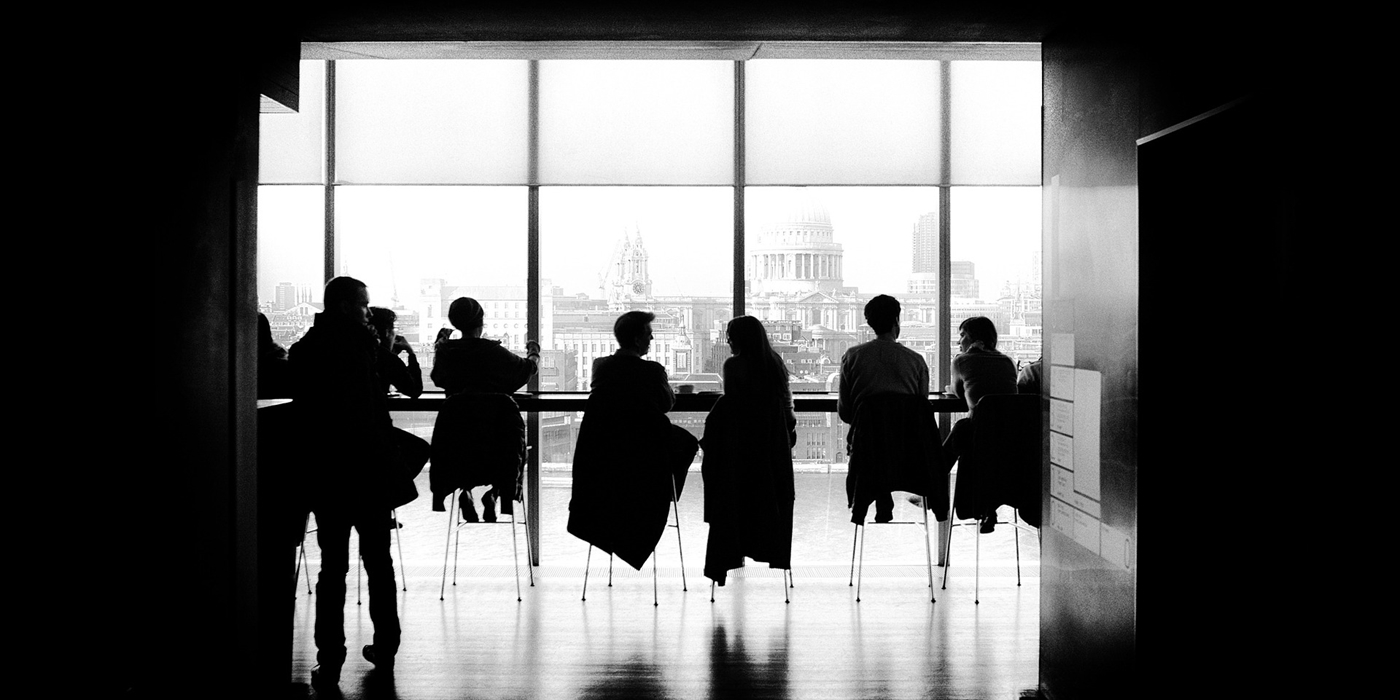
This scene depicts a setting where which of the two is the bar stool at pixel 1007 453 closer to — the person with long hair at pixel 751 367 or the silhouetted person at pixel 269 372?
the person with long hair at pixel 751 367

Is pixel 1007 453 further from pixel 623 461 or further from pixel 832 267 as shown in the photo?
pixel 832 267

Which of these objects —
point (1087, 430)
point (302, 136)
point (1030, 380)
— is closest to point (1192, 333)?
point (1087, 430)

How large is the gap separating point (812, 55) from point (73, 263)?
220 centimetres

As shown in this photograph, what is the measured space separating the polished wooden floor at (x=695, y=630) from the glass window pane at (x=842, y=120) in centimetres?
199

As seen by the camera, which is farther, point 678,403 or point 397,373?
point 678,403

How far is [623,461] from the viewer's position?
4469mm

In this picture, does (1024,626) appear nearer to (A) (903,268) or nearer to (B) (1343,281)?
(A) (903,268)

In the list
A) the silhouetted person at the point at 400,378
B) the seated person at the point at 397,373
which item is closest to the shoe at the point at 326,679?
the silhouetted person at the point at 400,378

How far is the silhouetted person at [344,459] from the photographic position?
338 centimetres

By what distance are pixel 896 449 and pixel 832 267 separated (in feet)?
5.29

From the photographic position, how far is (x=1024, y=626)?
4.32m

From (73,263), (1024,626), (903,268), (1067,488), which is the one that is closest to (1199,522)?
(1067,488)

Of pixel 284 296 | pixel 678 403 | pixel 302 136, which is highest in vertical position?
pixel 302 136

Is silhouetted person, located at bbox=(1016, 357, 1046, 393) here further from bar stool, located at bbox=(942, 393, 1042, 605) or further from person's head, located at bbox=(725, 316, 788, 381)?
person's head, located at bbox=(725, 316, 788, 381)
